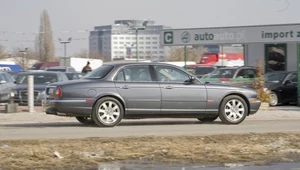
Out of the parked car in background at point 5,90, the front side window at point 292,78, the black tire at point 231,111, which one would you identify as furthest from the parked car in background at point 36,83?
the front side window at point 292,78

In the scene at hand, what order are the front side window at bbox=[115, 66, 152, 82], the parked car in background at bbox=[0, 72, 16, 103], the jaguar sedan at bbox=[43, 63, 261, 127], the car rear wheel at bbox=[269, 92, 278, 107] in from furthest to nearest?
1. the car rear wheel at bbox=[269, 92, 278, 107]
2. the parked car in background at bbox=[0, 72, 16, 103]
3. the front side window at bbox=[115, 66, 152, 82]
4. the jaguar sedan at bbox=[43, 63, 261, 127]

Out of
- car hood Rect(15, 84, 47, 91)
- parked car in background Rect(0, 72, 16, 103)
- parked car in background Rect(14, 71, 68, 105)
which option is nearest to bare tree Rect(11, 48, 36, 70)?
parked car in background Rect(0, 72, 16, 103)

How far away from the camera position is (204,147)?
32.9 ft

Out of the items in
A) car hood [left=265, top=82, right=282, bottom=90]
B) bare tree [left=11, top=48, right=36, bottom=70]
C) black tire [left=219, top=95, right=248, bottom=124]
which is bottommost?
black tire [left=219, top=95, right=248, bottom=124]

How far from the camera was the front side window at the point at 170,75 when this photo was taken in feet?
46.6

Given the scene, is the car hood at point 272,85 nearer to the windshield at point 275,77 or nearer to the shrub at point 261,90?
the windshield at point 275,77

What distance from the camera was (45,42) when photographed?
94.9m

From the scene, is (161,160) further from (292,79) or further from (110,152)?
(292,79)

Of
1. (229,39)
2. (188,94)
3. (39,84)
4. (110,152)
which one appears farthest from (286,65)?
(110,152)

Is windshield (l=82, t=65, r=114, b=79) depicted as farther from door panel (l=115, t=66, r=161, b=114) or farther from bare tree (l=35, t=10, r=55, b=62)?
bare tree (l=35, t=10, r=55, b=62)

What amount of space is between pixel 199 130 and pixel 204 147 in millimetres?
3161

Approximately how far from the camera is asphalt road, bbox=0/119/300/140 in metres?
12.3

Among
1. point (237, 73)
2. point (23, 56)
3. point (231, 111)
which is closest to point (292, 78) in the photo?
point (237, 73)

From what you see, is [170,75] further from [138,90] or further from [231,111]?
[231,111]
